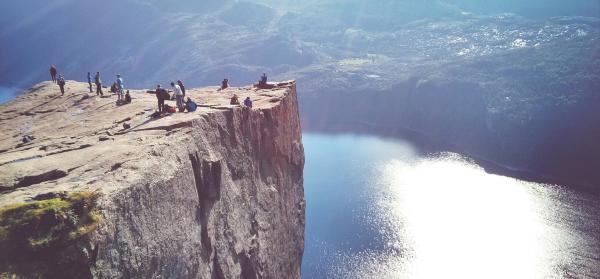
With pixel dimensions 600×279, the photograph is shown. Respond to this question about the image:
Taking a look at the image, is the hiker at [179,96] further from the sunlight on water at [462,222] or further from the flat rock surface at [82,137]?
the sunlight on water at [462,222]

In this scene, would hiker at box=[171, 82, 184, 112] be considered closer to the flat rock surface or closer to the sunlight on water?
the flat rock surface

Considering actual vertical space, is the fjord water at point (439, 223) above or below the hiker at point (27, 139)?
below

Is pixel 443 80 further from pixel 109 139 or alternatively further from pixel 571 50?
pixel 109 139

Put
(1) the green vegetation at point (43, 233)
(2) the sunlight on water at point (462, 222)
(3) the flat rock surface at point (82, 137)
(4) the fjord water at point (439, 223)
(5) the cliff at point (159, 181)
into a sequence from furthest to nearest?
(2) the sunlight on water at point (462, 222) < (4) the fjord water at point (439, 223) < (3) the flat rock surface at point (82, 137) < (5) the cliff at point (159, 181) < (1) the green vegetation at point (43, 233)

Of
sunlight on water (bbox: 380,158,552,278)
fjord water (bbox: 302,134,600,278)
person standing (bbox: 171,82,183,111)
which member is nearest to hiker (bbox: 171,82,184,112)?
person standing (bbox: 171,82,183,111)

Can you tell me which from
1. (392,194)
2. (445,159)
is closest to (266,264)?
(392,194)

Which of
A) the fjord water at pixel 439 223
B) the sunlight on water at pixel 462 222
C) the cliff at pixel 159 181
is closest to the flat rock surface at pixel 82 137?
the cliff at pixel 159 181
